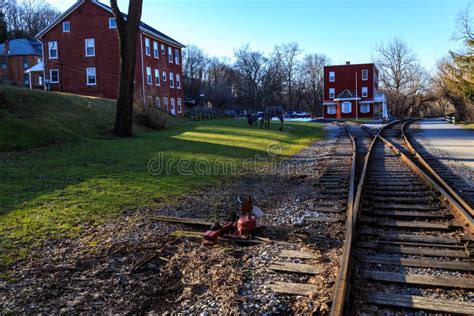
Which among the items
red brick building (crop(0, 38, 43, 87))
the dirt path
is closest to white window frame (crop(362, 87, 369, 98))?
red brick building (crop(0, 38, 43, 87))

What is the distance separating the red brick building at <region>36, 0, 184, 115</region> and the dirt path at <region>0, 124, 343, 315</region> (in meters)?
33.8

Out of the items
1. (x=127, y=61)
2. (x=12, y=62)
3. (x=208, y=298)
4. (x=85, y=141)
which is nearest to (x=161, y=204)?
(x=208, y=298)

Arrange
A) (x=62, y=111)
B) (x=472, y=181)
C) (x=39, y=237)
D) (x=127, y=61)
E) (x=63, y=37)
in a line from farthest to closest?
(x=63, y=37)
(x=62, y=111)
(x=127, y=61)
(x=472, y=181)
(x=39, y=237)

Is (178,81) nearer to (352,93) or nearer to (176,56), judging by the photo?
(176,56)

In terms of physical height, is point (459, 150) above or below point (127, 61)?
below

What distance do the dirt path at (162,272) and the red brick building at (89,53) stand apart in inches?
1330

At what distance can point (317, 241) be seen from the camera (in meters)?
5.39

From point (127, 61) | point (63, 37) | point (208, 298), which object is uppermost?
point (63, 37)

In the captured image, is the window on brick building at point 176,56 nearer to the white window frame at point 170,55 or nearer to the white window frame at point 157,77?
Answer: the white window frame at point 170,55

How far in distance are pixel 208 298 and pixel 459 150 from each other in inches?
618

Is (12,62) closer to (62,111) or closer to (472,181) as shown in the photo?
(62,111)

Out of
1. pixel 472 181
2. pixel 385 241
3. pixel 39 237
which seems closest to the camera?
pixel 385 241

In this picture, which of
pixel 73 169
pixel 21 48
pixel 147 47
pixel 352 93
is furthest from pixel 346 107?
pixel 73 169

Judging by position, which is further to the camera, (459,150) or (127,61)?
(127,61)
